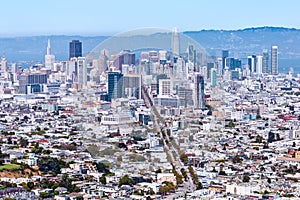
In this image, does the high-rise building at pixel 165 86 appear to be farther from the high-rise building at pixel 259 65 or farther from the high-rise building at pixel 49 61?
the high-rise building at pixel 259 65

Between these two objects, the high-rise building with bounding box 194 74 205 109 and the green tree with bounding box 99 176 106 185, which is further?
the high-rise building with bounding box 194 74 205 109

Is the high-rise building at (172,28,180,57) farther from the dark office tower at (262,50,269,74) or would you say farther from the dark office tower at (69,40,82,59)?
the dark office tower at (262,50,269,74)

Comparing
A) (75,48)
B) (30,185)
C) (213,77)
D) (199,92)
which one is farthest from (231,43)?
(30,185)

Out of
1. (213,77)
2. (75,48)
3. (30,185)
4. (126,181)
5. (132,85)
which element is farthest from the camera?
(75,48)

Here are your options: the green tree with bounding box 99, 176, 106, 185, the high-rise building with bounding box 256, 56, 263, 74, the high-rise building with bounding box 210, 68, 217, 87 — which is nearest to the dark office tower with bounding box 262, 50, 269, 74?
the high-rise building with bounding box 256, 56, 263, 74

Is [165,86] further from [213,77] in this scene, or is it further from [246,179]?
[213,77]

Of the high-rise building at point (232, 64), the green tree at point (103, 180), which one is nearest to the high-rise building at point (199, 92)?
the green tree at point (103, 180)
